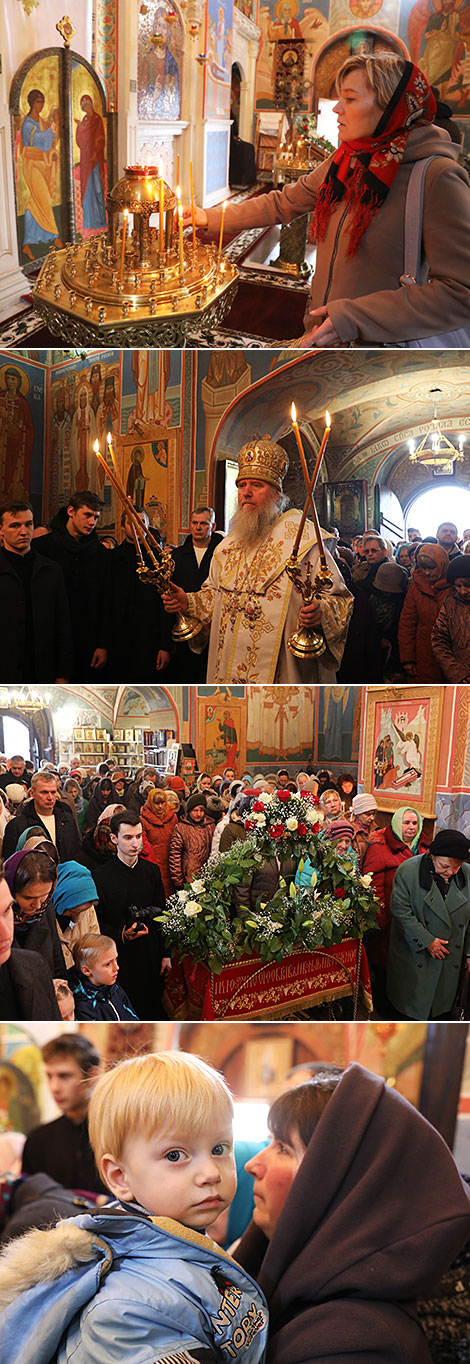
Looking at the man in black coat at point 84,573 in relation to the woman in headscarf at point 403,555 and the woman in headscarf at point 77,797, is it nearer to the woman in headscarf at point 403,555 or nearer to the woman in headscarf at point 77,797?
the woman in headscarf at point 77,797

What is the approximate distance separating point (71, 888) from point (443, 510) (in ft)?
4.80

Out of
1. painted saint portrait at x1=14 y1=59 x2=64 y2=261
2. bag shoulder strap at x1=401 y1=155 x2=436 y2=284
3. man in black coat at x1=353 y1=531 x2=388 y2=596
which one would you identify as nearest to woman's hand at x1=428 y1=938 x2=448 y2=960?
man in black coat at x1=353 y1=531 x2=388 y2=596

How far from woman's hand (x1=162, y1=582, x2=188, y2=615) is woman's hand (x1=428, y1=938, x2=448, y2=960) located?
1.14 m

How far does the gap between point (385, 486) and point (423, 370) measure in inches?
14.4

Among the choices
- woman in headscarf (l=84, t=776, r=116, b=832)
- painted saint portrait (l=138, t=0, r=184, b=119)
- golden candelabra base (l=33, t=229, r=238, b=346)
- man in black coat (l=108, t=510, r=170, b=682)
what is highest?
painted saint portrait (l=138, t=0, r=184, b=119)

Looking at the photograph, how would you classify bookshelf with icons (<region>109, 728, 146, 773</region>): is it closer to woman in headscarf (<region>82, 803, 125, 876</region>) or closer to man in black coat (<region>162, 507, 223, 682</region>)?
woman in headscarf (<region>82, 803, 125, 876</region>)

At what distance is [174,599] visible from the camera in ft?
9.35

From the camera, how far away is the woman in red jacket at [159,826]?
105 inches

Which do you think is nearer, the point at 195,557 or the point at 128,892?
the point at 128,892

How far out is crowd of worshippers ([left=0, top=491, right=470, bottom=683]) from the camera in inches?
110

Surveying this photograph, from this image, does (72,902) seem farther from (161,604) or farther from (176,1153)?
(161,604)

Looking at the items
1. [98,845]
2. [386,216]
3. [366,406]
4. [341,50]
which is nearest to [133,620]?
[98,845]

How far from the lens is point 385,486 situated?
2.88 metres

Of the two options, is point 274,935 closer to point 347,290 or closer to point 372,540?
point 372,540
